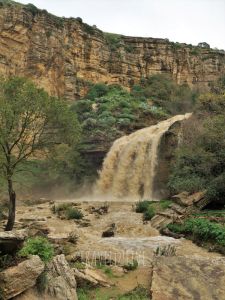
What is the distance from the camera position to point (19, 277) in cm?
785

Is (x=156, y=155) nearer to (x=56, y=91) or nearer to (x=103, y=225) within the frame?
(x=103, y=225)

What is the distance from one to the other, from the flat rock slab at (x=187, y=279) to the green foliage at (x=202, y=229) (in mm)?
5324

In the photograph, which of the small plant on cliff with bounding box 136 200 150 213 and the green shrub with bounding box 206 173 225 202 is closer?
the green shrub with bounding box 206 173 225 202

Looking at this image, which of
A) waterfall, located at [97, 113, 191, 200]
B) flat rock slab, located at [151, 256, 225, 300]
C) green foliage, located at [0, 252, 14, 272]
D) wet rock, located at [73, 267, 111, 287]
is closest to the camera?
green foliage, located at [0, 252, 14, 272]

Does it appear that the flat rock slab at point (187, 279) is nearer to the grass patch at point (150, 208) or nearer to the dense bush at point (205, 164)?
the grass patch at point (150, 208)

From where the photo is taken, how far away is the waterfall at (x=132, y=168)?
35.2 metres

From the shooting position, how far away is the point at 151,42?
66.7m

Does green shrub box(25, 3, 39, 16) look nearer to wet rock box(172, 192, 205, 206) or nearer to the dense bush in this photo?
the dense bush

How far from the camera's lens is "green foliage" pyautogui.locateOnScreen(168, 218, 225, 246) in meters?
16.3

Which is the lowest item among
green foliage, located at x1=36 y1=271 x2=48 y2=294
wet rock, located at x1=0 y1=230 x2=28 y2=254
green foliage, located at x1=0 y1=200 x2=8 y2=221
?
green foliage, located at x1=0 y1=200 x2=8 y2=221

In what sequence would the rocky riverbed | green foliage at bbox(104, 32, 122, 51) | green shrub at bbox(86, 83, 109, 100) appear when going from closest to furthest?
the rocky riverbed
green shrub at bbox(86, 83, 109, 100)
green foliage at bbox(104, 32, 122, 51)

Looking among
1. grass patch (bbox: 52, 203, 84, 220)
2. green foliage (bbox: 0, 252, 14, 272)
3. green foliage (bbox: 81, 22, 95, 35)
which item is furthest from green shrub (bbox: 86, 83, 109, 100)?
green foliage (bbox: 0, 252, 14, 272)

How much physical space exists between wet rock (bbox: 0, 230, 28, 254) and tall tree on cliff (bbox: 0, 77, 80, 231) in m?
9.89

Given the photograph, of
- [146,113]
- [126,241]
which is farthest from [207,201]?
[146,113]
